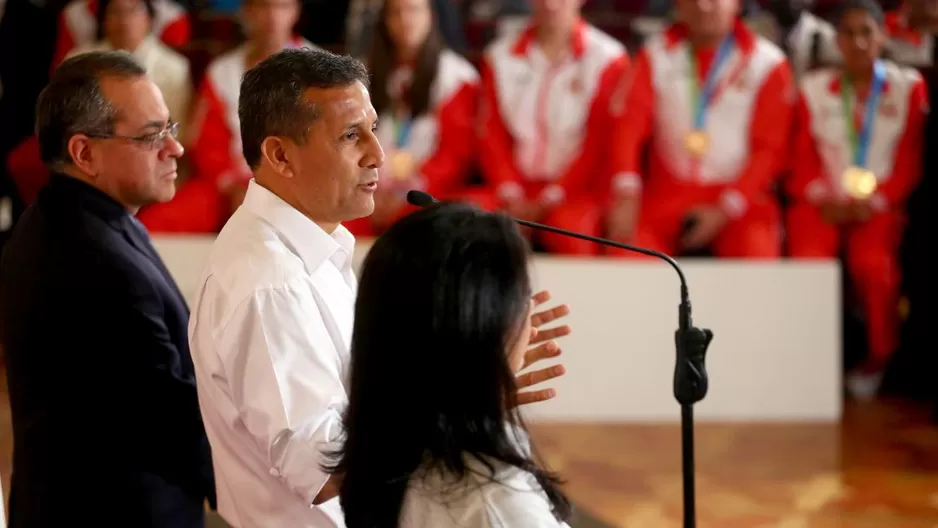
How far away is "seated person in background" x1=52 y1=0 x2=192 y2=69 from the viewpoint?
15.3ft

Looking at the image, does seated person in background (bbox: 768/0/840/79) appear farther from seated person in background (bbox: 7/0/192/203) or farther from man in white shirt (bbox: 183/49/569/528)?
man in white shirt (bbox: 183/49/569/528)

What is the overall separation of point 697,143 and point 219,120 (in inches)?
72.0

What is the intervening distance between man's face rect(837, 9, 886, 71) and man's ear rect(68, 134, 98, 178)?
10.7 feet

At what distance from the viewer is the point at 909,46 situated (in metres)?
4.43

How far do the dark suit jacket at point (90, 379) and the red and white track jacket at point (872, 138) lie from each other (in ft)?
10.3

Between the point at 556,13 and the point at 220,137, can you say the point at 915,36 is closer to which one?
the point at 556,13

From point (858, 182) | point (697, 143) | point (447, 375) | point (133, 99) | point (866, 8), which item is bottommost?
point (858, 182)

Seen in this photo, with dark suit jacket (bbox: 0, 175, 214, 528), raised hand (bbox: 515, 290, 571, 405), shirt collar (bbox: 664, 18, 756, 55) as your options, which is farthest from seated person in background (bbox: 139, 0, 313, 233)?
raised hand (bbox: 515, 290, 571, 405)

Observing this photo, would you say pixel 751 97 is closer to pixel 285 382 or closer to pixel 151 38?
pixel 151 38

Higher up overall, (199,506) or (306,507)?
(306,507)

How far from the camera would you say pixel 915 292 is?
429 centimetres

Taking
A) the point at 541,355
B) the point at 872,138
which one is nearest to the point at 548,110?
the point at 872,138

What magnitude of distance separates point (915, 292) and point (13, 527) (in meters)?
3.42


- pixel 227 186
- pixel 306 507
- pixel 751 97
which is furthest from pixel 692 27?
pixel 306 507
